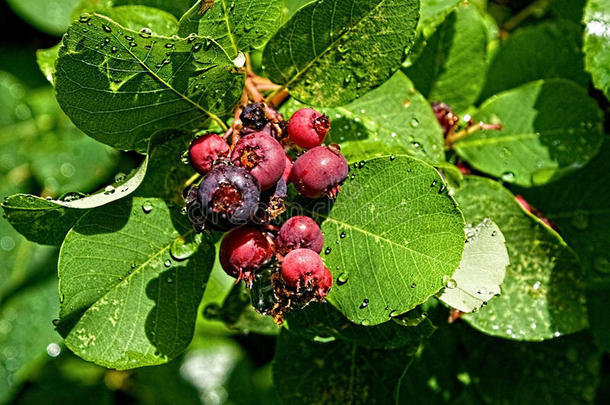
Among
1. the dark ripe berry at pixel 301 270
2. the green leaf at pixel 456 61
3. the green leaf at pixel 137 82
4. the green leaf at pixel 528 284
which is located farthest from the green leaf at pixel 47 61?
the green leaf at pixel 528 284

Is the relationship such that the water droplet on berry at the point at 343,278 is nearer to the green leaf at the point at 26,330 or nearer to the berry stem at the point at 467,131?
the berry stem at the point at 467,131

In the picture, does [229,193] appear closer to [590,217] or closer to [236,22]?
[236,22]

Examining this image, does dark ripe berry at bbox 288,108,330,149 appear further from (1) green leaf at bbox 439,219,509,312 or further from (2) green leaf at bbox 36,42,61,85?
(2) green leaf at bbox 36,42,61,85

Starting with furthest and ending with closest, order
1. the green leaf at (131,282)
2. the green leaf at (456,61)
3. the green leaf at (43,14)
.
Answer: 1. the green leaf at (43,14)
2. the green leaf at (456,61)
3. the green leaf at (131,282)

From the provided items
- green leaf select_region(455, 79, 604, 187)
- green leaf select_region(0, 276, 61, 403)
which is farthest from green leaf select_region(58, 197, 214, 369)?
green leaf select_region(0, 276, 61, 403)

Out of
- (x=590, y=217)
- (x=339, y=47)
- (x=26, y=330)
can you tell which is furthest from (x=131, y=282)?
(x=590, y=217)

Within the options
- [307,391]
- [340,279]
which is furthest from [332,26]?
[307,391]
